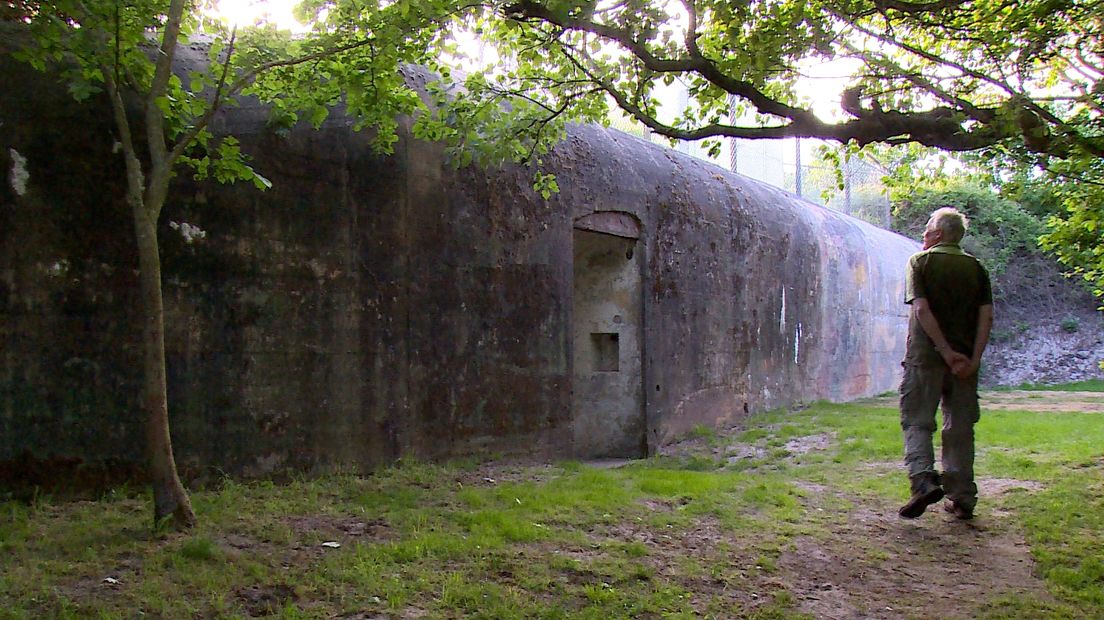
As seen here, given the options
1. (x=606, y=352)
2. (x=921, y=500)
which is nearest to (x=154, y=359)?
(x=921, y=500)

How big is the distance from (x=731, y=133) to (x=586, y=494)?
260cm

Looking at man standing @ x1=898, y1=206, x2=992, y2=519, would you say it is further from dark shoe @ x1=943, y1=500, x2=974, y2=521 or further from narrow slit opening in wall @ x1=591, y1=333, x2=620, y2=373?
narrow slit opening in wall @ x1=591, y1=333, x2=620, y2=373

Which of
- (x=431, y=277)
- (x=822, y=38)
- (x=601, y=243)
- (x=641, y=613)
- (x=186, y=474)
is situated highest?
(x=822, y=38)

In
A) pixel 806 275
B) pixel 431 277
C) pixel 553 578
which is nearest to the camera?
pixel 553 578

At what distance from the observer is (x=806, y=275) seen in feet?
43.6

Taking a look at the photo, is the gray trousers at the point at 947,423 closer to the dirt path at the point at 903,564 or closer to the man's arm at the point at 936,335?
the man's arm at the point at 936,335

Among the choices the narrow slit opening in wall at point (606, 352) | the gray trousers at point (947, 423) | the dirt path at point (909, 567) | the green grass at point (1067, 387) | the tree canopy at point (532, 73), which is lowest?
the dirt path at point (909, 567)

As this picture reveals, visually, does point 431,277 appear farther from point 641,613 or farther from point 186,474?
point 641,613

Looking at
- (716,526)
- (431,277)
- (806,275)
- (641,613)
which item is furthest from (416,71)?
(806,275)

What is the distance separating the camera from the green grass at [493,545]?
358 cm

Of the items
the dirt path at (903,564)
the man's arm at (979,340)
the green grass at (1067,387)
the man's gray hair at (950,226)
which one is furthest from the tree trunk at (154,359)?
the green grass at (1067,387)

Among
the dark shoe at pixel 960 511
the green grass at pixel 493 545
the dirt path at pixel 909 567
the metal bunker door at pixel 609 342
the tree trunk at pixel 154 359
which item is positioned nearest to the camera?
the green grass at pixel 493 545

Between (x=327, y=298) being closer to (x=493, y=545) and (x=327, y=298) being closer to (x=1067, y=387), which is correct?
(x=493, y=545)

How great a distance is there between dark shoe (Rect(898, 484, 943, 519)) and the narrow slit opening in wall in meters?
4.08
